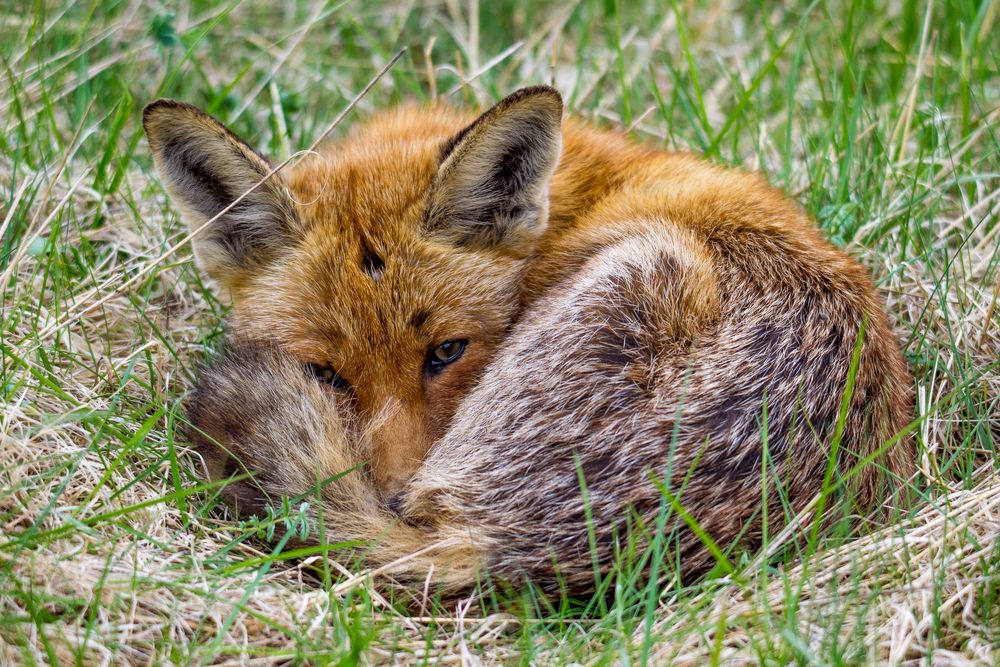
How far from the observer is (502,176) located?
3.51m

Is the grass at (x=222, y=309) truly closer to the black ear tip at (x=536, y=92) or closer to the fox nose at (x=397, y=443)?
the fox nose at (x=397, y=443)

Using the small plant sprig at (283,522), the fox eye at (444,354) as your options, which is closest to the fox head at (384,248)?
the fox eye at (444,354)

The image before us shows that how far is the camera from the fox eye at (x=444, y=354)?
10.9 feet

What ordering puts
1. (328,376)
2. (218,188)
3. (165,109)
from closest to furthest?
1. (165,109)
2. (328,376)
3. (218,188)

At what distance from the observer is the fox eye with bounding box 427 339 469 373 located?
131 inches

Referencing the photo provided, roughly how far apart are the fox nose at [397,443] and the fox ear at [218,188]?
2.79ft

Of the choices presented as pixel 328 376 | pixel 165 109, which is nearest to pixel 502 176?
pixel 328 376

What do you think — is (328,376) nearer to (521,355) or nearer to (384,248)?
(384,248)

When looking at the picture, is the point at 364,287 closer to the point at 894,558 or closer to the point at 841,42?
the point at 894,558

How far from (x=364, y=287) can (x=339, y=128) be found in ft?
7.21

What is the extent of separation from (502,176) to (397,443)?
1.09 m

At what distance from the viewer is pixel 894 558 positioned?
2678 millimetres

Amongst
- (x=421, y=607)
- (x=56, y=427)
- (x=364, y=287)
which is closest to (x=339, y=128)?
(x=364, y=287)

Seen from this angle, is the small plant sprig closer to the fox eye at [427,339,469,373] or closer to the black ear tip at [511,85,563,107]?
the fox eye at [427,339,469,373]
